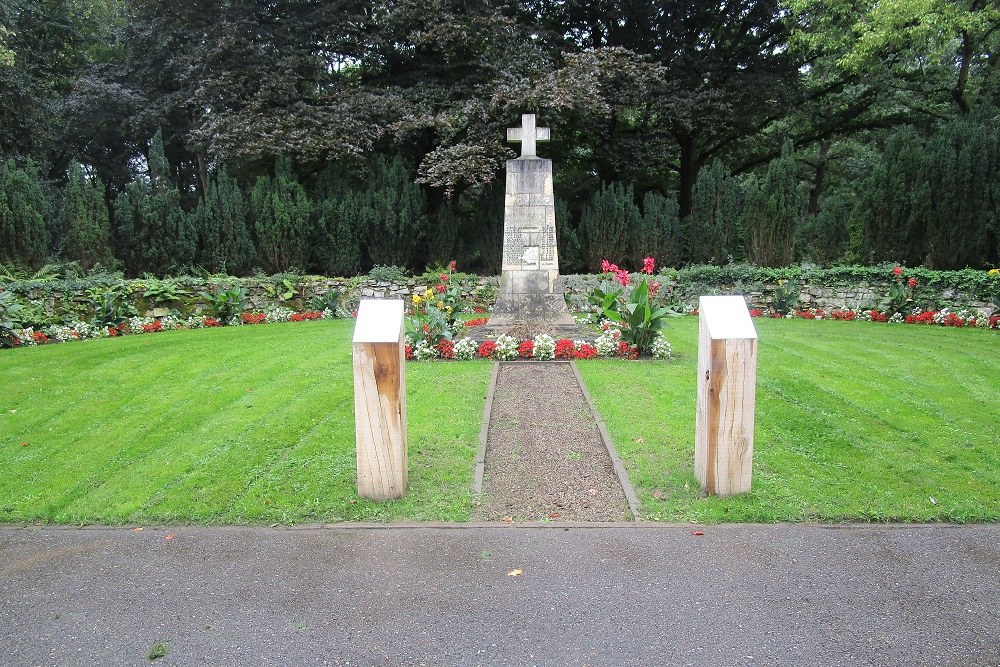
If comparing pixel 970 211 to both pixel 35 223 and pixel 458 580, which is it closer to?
pixel 458 580

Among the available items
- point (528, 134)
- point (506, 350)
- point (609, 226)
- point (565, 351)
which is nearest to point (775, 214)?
point (609, 226)

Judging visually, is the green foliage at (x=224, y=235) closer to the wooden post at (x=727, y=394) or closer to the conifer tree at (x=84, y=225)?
the conifer tree at (x=84, y=225)

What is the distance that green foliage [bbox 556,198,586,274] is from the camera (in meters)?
16.1

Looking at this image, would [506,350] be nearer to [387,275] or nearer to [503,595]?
[503,595]

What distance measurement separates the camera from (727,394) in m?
4.00

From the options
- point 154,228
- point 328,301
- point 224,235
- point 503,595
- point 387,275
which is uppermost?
point 154,228

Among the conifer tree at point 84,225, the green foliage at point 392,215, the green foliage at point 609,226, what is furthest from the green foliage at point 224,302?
the green foliage at point 609,226

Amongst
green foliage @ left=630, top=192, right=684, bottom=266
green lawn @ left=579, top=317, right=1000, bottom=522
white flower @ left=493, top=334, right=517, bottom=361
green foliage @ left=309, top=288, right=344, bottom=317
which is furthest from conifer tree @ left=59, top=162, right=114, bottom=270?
green foliage @ left=630, top=192, right=684, bottom=266

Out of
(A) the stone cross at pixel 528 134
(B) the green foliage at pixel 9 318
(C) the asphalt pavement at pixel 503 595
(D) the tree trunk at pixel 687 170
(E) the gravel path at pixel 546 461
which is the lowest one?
(C) the asphalt pavement at pixel 503 595

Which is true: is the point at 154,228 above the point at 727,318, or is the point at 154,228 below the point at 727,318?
above

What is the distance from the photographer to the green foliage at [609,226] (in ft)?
52.3

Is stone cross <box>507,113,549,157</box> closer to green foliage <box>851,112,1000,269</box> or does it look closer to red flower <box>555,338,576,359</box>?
red flower <box>555,338,576,359</box>

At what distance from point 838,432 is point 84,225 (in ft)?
42.6

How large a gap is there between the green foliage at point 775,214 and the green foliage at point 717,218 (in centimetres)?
85
